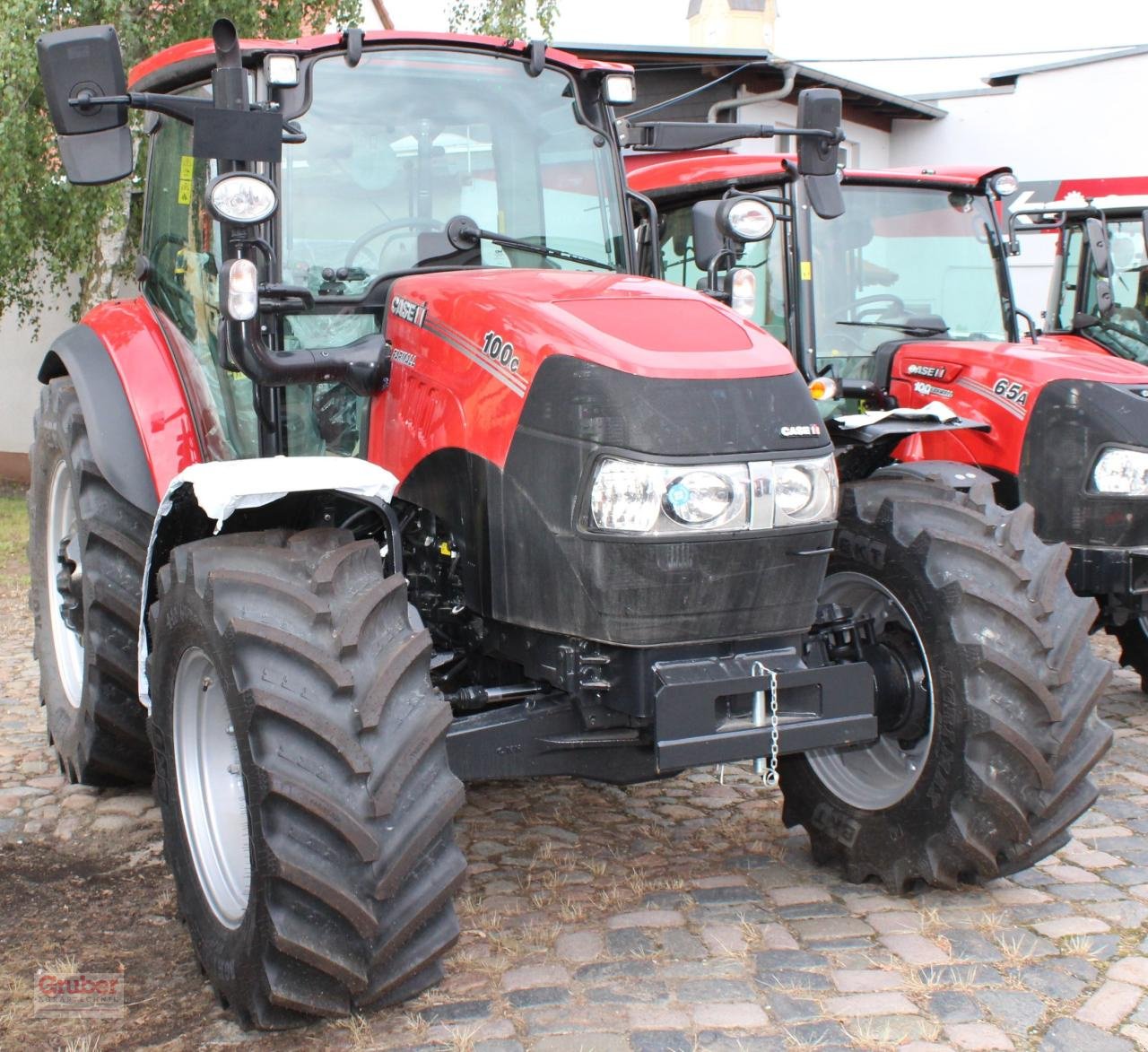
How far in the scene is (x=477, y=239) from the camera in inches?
154

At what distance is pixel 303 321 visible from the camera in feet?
12.4

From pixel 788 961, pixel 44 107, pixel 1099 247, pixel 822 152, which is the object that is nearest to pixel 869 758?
pixel 788 961

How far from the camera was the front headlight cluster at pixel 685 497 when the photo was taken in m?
2.99

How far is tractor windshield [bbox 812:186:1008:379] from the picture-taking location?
6391 mm

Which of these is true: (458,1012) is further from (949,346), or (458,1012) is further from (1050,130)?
(1050,130)

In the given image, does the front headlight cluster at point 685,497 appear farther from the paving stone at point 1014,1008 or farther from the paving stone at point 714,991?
the paving stone at point 1014,1008

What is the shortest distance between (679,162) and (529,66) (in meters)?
3.28

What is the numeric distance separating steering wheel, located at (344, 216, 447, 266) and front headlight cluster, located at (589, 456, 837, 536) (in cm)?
122

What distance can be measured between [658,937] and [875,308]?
12.5ft

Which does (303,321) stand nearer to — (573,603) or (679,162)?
(573,603)

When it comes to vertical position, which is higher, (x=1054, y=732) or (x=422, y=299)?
(x=422, y=299)

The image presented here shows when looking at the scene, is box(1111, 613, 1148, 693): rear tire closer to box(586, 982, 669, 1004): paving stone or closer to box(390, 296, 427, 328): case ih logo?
box(586, 982, 669, 1004): paving stone

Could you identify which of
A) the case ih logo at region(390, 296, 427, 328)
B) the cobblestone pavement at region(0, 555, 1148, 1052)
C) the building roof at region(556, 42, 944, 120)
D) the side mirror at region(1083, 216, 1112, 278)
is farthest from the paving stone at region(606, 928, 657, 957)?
the building roof at region(556, 42, 944, 120)

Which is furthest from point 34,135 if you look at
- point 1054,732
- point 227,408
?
point 1054,732
